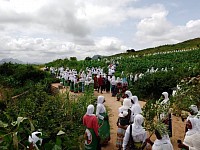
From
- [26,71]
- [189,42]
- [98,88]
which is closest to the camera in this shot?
[98,88]

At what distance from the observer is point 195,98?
13.9 ft

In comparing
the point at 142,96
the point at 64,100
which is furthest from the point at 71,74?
the point at 64,100

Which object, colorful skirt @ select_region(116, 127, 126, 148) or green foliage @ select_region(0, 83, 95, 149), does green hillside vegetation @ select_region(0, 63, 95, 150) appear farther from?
colorful skirt @ select_region(116, 127, 126, 148)

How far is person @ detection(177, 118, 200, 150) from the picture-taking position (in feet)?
19.1

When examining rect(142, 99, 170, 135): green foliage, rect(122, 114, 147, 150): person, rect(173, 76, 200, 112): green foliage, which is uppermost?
rect(173, 76, 200, 112): green foliage

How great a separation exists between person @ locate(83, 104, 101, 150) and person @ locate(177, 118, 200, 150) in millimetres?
2274

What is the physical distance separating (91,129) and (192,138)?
8.52 ft

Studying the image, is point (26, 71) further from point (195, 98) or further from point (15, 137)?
point (15, 137)

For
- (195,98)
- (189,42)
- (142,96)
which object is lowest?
(142,96)

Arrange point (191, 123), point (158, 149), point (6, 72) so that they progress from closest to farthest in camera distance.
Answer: point (158, 149), point (191, 123), point (6, 72)

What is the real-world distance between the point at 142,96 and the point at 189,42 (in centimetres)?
4722

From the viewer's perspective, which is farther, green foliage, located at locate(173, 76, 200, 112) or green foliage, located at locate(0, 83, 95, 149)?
green foliage, located at locate(0, 83, 95, 149)

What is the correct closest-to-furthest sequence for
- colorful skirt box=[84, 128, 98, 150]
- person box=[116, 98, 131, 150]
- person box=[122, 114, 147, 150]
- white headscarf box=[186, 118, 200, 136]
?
white headscarf box=[186, 118, 200, 136], person box=[122, 114, 147, 150], colorful skirt box=[84, 128, 98, 150], person box=[116, 98, 131, 150]

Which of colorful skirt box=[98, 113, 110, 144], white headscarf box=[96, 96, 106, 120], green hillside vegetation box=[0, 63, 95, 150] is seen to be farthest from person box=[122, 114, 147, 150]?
colorful skirt box=[98, 113, 110, 144]
